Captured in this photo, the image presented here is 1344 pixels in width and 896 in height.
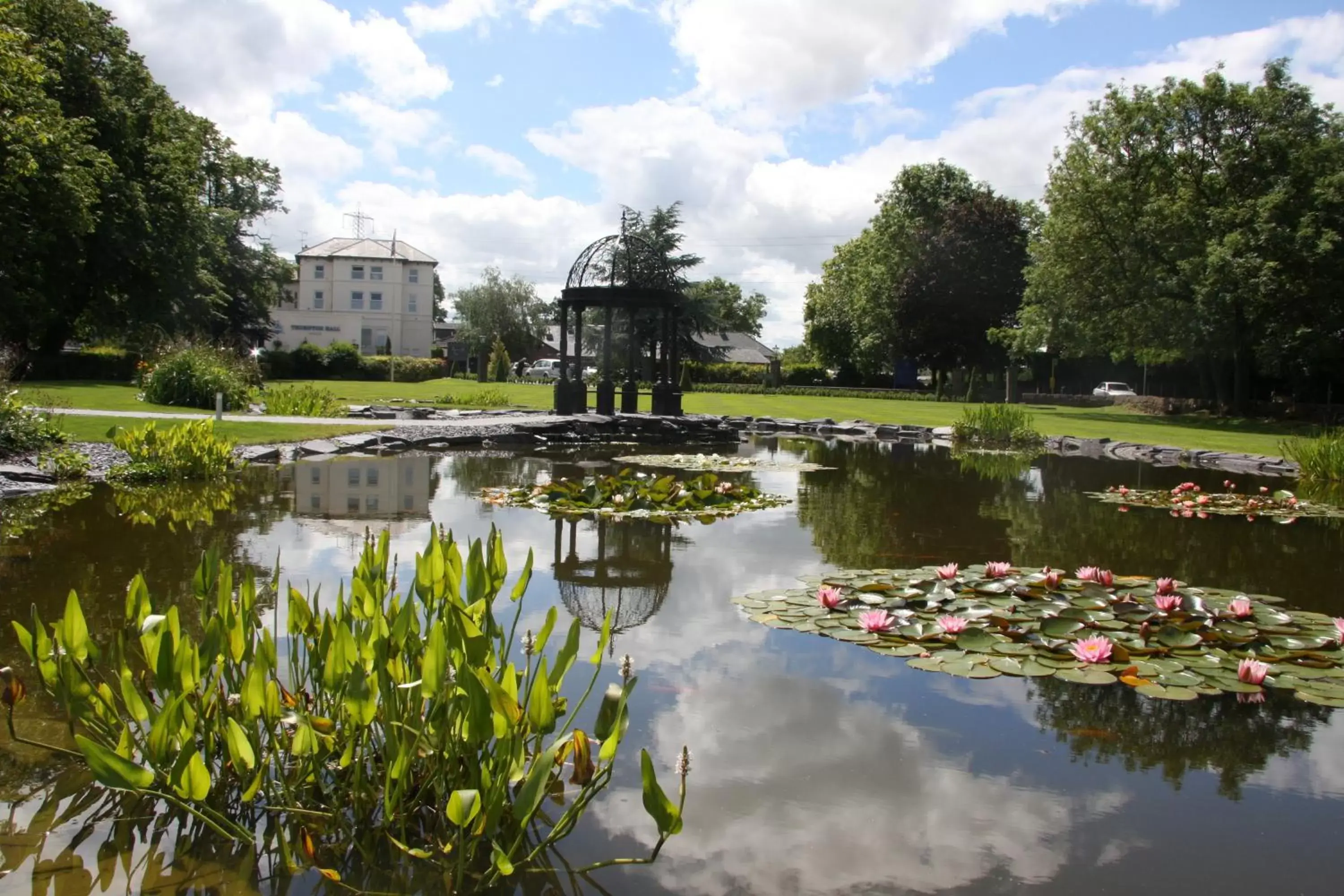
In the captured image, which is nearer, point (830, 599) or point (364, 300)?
point (830, 599)

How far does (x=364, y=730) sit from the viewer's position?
2.63 metres

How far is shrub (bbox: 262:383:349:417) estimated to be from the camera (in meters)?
19.6

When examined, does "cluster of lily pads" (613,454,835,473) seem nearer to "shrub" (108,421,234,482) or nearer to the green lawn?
the green lawn

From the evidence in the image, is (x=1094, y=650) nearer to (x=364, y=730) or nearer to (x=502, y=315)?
(x=364, y=730)

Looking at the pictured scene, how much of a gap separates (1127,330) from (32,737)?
31545 mm

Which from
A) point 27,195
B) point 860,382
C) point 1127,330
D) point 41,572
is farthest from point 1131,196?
point 41,572

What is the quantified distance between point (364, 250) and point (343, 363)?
2295 centimetres

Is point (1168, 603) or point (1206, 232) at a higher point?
point (1206, 232)

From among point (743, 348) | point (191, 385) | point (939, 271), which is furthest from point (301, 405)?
point (743, 348)

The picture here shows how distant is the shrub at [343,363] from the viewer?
41.0 metres

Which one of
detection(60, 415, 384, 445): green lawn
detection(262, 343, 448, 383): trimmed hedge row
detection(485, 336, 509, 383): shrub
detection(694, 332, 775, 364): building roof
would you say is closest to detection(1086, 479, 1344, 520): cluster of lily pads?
detection(60, 415, 384, 445): green lawn

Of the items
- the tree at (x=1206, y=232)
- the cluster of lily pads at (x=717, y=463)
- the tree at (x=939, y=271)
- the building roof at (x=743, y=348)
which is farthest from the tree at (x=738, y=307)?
the cluster of lily pads at (x=717, y=463)

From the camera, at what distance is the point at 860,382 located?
52.6 meters

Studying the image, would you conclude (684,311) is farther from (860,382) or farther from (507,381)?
(860,382)
